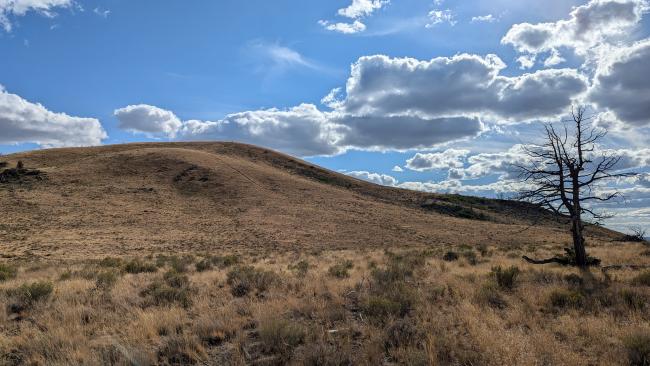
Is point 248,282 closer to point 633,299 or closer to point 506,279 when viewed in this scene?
point 506,279

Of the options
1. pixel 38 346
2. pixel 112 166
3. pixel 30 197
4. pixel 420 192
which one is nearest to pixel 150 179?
pixel 112 166

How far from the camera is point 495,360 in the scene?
6012 mm

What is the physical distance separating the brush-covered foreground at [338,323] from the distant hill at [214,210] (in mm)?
16242

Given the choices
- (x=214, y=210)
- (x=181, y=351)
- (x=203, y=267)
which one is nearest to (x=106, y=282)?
(x=203, y=267)

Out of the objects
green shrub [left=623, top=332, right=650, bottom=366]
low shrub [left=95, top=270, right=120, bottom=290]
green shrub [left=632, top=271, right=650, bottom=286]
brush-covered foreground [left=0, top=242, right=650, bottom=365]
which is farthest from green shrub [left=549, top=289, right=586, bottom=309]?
low shrub [left=95, top=270, right=120, bottom=290]

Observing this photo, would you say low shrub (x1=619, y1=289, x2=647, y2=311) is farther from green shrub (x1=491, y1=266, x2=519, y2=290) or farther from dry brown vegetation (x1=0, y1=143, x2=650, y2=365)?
green shrub (x1=491, y1=266, x2=519, y2=290)

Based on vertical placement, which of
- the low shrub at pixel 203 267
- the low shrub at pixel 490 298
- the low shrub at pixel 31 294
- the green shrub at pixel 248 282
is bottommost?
the low shrub at pixel 203 267

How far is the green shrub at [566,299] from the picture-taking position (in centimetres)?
912

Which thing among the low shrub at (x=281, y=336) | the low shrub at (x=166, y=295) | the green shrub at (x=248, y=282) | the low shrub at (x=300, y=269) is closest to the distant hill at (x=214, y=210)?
the low shrub at (x=300, y=269)

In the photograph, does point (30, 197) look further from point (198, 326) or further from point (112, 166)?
point (198, 326)

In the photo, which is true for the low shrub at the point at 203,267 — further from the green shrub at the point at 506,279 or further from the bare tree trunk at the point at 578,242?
the bare tree trunk at the point at 578,242

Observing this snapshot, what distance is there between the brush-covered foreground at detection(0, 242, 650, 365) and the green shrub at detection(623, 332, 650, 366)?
0.7 inches

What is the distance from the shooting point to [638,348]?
6242 mm

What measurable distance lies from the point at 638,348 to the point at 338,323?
15.5 feet
